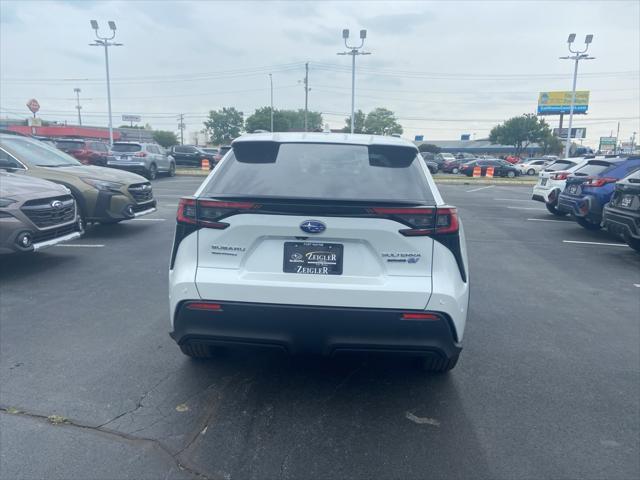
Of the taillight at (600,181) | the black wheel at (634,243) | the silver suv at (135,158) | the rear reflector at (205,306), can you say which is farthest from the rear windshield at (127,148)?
the rear reflector at (205,306)

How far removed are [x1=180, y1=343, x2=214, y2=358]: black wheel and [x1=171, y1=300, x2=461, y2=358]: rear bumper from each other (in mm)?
636

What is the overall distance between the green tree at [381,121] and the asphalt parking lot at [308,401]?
309ft

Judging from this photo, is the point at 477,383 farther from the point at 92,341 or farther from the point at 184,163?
the point at 184,163

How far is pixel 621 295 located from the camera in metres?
6.35

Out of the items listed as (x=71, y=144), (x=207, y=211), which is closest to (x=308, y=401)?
(x=207, y=211)

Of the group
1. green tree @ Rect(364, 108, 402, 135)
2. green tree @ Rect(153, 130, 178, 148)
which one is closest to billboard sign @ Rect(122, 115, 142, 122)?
green tree @ Rect(153, 130, 178, 148)

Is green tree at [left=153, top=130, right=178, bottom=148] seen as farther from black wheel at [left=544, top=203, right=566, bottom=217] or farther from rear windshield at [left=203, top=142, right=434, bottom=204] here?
rear windshield at [left=203, top=142, right=434, bottom=204]

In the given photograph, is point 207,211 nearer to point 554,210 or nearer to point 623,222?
point 623,222

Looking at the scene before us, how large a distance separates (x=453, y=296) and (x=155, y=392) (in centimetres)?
216

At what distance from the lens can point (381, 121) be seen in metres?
103

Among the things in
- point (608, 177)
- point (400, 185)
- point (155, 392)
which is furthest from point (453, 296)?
point (608, 177)

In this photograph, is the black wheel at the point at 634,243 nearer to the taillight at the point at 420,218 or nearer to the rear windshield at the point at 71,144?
the taillight at the point at 420,218

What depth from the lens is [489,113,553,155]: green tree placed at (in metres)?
67.6

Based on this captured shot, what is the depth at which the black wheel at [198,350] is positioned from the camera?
3.66 m
